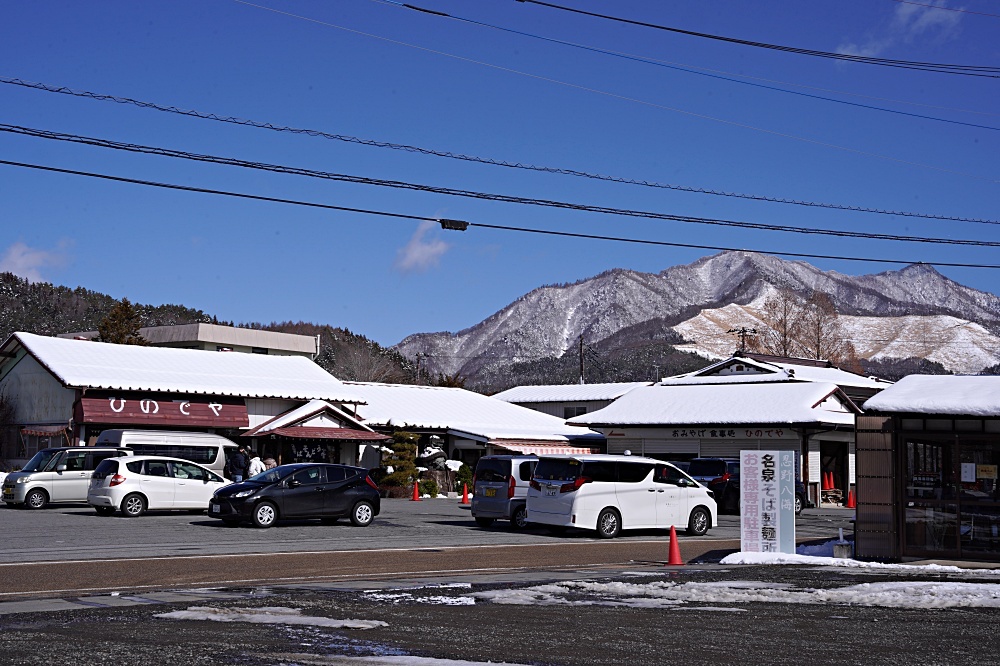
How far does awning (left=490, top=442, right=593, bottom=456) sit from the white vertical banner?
106ft

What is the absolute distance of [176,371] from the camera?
49.7 m

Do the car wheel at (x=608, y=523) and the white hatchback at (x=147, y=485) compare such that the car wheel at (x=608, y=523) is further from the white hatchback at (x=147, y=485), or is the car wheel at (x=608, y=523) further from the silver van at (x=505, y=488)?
the white hatchback at (x=147, y=485)

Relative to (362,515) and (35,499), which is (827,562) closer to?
(362,515)

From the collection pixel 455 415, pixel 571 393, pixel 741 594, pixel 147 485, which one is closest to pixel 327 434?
pixel 455 415

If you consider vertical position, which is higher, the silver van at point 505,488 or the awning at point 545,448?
the awning at point 545,448

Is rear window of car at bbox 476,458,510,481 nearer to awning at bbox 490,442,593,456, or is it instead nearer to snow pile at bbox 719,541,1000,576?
snow pile at bbox 719,541,1000,576

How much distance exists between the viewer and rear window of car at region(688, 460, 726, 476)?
38.1 meters

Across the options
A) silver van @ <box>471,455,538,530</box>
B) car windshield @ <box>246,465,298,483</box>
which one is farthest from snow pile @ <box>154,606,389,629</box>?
silver van @ <box>471,455,538,530</box>

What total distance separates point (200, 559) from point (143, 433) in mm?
18777

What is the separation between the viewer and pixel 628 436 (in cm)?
5188

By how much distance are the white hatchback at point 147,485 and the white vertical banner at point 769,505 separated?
1560cm

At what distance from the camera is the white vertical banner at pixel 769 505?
1981 centimetres

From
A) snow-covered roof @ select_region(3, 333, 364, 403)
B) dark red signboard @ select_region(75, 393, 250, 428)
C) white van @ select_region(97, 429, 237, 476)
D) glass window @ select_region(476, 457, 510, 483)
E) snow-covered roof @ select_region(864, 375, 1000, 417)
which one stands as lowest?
glass window @ select_region(476, 457, 510, 483)

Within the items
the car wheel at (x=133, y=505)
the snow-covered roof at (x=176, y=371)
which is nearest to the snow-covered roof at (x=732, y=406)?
the snow-covered roof at (x=176, y=371)
